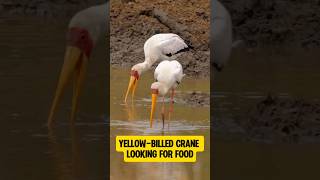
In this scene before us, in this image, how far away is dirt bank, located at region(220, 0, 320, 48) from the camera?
52.5ft

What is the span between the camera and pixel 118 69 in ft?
43.1

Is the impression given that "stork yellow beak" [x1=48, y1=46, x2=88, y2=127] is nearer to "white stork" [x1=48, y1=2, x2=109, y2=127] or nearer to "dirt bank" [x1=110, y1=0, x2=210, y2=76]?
"white stork" [x1=48, y1=2, x2=109, y2=127]

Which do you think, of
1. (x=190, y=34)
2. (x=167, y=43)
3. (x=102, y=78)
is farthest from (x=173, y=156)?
(x=190, y=34)

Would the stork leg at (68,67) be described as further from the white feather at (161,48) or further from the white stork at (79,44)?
the white feather at (161,48)

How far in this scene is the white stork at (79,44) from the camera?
979 centimetres

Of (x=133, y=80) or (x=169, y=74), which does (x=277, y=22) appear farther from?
(x=169, y=74)

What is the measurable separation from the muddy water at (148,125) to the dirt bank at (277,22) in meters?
3.65

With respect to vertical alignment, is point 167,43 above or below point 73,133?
above

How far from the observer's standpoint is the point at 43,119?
994 cm

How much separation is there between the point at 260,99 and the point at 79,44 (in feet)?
6.82

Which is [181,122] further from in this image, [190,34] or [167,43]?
[190,34]

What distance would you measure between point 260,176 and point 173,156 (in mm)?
715

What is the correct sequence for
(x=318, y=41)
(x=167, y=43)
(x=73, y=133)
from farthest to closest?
(x=318, y=41) → (x=167, y=43) → (x=73, y=133)

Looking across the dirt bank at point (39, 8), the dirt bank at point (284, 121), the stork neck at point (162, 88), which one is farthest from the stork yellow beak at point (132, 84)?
the dirt bank at point (39, 8)
